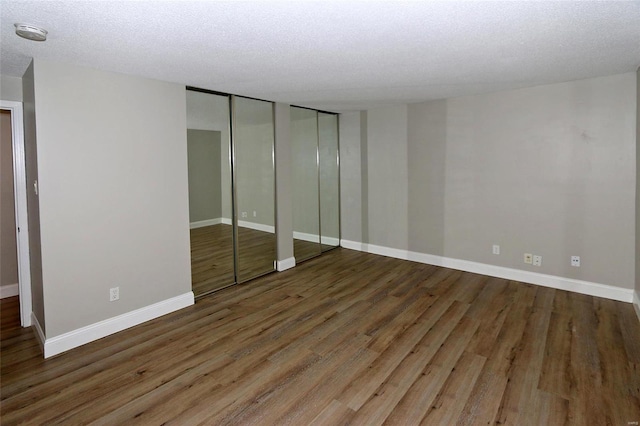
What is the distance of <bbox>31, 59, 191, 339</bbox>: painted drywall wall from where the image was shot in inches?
108

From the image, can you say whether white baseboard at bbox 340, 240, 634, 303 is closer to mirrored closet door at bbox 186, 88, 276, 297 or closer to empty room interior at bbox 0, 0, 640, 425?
empty room interior at bbox 0, 0, 640, 425

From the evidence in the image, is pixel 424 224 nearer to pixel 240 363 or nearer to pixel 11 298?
pixel 240 363

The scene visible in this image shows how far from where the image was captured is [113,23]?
2.03m

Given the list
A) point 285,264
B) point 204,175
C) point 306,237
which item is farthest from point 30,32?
point 306,237

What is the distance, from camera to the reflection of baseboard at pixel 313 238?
5332mm

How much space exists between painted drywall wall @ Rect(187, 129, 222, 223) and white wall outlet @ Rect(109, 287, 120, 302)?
39.8 inches

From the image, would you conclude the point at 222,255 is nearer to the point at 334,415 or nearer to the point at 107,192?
the point at 107,192

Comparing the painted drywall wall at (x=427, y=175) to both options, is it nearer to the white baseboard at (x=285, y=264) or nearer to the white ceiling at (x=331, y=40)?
the white ceiling at (x=331, y=40)

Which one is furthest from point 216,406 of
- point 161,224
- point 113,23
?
point 113,23

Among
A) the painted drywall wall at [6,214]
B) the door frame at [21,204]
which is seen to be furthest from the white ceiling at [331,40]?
the painted drywall wall at [6,214]

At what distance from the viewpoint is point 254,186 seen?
14.8ft

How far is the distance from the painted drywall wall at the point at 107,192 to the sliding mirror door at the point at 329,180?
257cm

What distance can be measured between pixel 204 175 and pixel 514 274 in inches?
156

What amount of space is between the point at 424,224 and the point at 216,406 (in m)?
3.81
